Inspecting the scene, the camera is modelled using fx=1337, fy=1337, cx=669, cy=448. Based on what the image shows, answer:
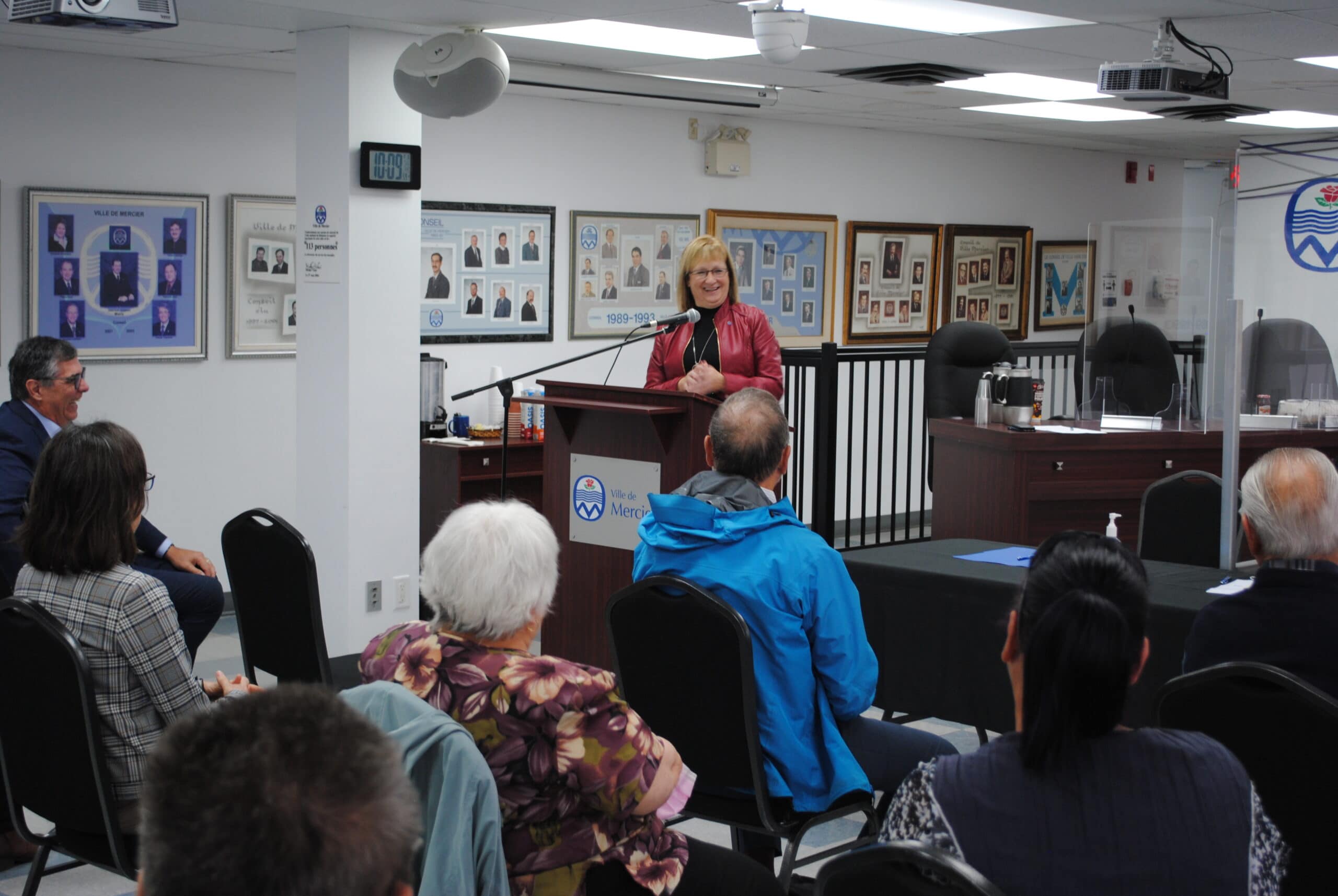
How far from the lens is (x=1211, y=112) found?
7801 mm

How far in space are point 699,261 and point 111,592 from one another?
2837 millimetres

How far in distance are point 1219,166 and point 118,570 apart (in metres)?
9.98

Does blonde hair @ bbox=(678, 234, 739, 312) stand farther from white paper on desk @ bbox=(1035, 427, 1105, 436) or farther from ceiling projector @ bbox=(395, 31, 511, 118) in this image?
white paper on desk @ bbox=(1035, 427, 1105, 436)

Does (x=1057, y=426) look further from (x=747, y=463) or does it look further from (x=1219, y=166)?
(x=1219, y=166)

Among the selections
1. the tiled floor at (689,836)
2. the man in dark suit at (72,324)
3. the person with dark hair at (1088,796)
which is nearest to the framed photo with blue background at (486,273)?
the man in dark suit at (72,324)

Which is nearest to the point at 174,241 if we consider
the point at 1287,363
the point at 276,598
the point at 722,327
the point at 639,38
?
the point at 639,38

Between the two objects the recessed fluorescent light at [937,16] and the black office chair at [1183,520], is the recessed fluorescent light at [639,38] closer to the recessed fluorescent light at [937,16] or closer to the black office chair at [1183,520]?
the recessed fluorescent light at [937,16]

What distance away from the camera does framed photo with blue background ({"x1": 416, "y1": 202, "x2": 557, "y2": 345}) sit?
6.93 m

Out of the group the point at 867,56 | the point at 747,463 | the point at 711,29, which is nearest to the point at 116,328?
the point at 711,29

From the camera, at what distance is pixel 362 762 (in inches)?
39.0

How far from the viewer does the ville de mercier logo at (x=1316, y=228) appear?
5801 millimetres

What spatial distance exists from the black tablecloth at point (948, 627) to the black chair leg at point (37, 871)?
85.7 inches

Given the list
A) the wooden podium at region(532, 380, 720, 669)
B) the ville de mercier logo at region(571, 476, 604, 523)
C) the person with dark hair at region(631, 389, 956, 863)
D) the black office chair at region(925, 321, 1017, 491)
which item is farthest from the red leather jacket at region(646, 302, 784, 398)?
the person with dark hair at region(631, 389, 956, 863)

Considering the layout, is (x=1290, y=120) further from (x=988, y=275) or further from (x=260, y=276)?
(x=260, y=276)
